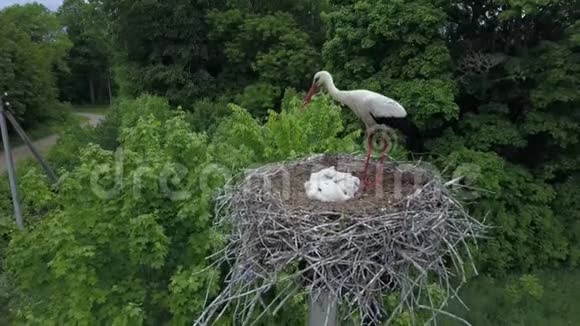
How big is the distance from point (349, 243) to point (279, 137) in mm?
4107

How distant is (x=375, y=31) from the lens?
30.0 feet

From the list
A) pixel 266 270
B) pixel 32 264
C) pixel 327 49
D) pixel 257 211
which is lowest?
pixel 32 264

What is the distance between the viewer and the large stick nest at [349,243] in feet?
8.99

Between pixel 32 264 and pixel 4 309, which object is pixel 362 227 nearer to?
pixel 32 264

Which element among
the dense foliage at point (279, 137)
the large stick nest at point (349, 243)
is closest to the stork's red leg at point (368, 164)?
the large stick nest at point (349, 243)

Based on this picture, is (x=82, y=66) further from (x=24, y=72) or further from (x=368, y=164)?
(x=368, y=164)

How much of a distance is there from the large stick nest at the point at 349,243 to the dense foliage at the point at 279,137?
1.44 m

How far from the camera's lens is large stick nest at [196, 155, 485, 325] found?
274 cm

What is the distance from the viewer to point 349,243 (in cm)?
273

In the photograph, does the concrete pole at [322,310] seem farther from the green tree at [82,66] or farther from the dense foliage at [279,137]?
the green tree at [82,66]

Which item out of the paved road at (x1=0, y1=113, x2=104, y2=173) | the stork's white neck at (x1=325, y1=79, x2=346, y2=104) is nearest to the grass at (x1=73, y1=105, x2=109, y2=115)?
the paved road at (x1=0, y1=113, x2=104, y2=173)

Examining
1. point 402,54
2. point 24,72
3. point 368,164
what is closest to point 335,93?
point 368,164

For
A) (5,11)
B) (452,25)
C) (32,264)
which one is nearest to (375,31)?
(452,25)

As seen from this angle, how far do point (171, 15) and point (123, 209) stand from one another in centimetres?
1105
